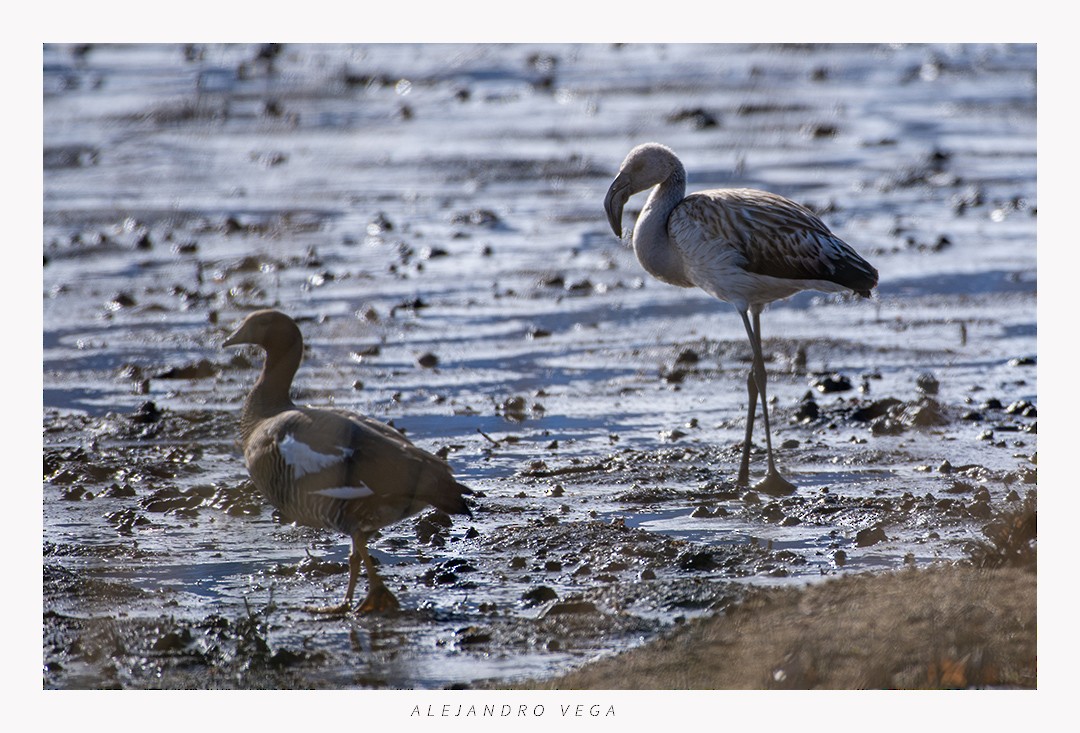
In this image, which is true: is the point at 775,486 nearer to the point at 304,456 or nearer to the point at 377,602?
Answer: the point at 377,602

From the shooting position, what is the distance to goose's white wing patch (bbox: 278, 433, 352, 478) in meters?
5.66

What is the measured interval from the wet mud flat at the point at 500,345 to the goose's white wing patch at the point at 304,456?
56 cm

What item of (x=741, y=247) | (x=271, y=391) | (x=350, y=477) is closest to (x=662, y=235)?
(x=741, y=247)

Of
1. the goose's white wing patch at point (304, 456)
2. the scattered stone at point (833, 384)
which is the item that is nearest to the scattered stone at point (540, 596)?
the goose's white wing patch at point (304, 456)

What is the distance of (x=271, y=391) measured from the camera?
635 cm

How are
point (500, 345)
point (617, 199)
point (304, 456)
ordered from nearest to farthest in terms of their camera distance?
point (304, 456)
point (617, 199)
point (500, 345)

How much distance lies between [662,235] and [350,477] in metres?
2.93

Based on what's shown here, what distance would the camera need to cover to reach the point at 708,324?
35.2ft

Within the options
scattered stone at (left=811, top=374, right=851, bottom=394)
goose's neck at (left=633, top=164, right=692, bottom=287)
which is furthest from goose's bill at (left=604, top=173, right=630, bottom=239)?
scattered stone at (left=811, top=374, right=851, bottom=394)

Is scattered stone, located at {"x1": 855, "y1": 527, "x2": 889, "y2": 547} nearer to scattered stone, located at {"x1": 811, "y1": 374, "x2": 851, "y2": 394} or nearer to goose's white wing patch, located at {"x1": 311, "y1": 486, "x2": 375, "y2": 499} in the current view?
goose's white wing patch, located at {"x1": 311, "y1": 486, "x2": 375, "y2": 499}

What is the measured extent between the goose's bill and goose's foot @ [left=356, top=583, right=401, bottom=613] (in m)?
2.81

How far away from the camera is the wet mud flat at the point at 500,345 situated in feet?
18.9

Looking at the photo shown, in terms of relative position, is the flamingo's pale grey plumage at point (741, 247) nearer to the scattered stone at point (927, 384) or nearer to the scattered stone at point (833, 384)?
the scattered stone at point (833, 384)
